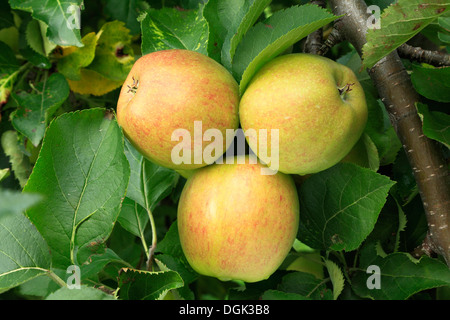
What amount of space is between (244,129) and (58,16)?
0.32 metres

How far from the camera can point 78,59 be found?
79 cm

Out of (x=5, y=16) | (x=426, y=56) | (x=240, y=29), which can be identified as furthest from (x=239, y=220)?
(x=5, y=16)

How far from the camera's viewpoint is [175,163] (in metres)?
→ 0.53

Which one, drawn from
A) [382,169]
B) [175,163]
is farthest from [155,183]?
[382,169]

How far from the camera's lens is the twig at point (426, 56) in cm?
58

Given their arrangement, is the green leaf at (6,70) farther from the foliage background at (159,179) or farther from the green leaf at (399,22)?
the green leaf at (399,22)

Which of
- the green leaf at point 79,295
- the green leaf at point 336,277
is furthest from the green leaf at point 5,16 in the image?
the green leaf at point 336,277

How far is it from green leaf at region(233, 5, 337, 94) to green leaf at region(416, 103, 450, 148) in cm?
15

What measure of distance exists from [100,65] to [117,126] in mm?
347

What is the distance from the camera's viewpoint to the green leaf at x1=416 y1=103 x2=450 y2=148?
19.9 inches

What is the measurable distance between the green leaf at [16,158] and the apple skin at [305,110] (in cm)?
45

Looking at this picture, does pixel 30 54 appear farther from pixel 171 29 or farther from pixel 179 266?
pixel 179 266

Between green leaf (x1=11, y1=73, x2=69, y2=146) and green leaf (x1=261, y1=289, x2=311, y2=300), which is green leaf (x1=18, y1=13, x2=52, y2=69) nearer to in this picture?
green leaf (x1=11, y1=73, x2=69, y2=146)
